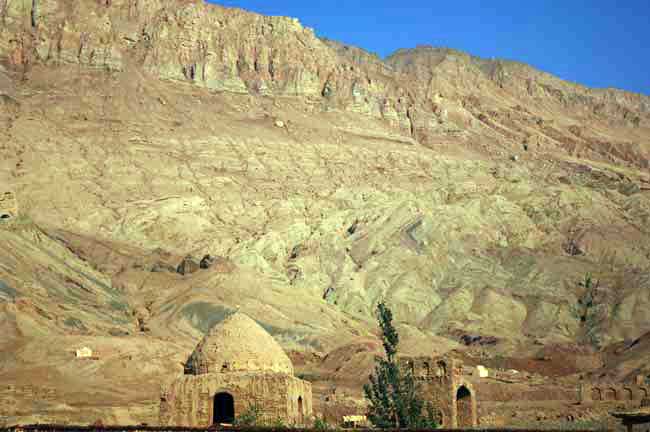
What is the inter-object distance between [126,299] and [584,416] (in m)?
43.5

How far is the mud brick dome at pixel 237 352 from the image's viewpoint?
3158 centimetres

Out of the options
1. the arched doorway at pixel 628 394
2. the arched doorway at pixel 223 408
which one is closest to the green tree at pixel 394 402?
the arched doorway at pixel 223 408

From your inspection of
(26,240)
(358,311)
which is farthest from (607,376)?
(26,240)

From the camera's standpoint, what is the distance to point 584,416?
42.2 m

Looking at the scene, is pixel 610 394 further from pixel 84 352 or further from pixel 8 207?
pixel 8 207

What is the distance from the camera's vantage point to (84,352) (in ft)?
183

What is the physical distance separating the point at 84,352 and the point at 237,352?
1017 inches

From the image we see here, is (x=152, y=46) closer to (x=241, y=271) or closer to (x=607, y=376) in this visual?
(x=241, y=271)

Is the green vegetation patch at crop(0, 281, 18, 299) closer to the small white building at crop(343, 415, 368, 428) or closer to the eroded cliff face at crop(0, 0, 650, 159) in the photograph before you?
the small white building at crop(343, 415, 368, 428)

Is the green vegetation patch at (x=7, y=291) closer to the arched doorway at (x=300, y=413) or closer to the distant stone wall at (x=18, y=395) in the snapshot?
the distant stone wall at (x=18, y=395)

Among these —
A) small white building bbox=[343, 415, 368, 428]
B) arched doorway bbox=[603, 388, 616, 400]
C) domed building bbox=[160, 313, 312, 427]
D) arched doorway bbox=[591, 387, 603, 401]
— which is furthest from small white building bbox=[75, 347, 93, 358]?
domed building bbox=[160, 313, 312, 427]

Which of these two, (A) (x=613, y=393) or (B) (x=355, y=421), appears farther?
(A) (x=613, y=393)

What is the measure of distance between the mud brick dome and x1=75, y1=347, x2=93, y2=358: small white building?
23.9 m

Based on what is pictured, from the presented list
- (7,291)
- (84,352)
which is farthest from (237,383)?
(7,291)
